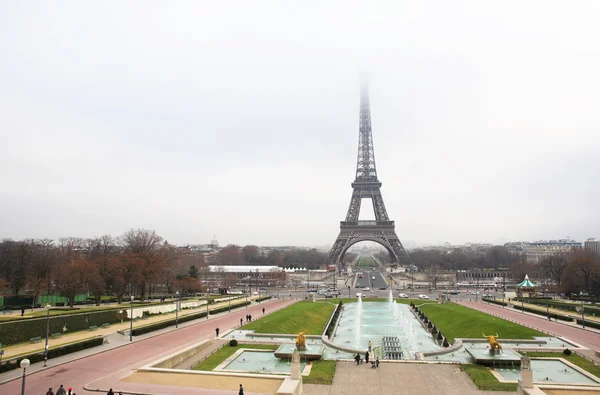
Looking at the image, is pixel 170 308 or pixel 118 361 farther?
pixel 170 308

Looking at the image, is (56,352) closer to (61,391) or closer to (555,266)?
(61,391)

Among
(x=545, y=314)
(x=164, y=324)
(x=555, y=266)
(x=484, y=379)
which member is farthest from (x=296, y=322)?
(x=555, y=266)

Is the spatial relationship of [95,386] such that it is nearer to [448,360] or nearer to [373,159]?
[448,360]

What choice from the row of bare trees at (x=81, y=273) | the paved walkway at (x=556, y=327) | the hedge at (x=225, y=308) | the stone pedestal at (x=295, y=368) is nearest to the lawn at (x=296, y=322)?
the hedge at (x=225, y=308)

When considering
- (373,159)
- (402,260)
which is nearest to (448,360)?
(402,260)

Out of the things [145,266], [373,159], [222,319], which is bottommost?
[222,319]

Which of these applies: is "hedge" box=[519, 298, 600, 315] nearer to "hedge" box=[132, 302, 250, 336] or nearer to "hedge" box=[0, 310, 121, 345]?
"hedge" box=[132, 302, 250, 336]

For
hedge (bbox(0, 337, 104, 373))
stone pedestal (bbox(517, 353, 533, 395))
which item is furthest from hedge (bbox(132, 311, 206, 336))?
stone pedestal (bbox(517, 353, 533, 395))
